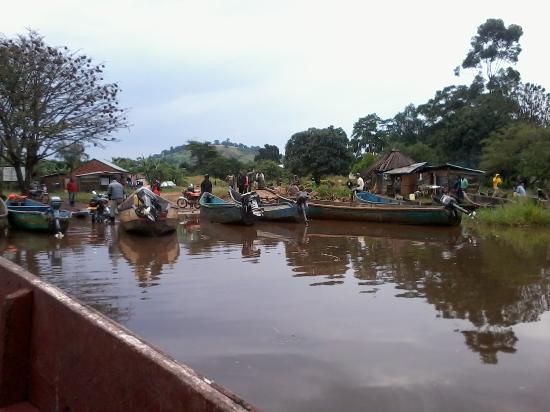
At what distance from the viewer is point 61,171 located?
39.1m

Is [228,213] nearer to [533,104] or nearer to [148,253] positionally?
[148,253]

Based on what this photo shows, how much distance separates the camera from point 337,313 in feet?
22.5

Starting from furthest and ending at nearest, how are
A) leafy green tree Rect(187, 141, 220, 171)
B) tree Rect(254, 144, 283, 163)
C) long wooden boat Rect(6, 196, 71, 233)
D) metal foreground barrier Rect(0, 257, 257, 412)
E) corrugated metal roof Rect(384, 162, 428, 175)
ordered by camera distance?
tree Rect(254, 144, 283, 163), leafy green tree Rect(187, 141, 220, 171), corrugated metal roof Rect(384, 162, 428, 175), long wooden boat Rect(6, 196, 71, 233), metal foreground barrier Rect(0, 257, 257, 412)

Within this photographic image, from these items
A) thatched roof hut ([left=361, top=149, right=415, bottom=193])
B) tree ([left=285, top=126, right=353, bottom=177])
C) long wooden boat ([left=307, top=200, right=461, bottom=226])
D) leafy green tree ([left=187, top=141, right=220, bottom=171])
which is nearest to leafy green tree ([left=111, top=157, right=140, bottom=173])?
leafy green tree ([left=187, top=141, right=220, bottom=171])

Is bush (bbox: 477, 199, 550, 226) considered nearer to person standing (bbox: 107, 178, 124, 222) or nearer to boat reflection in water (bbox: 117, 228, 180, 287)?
boat reflection in water (bbox: 117, 228, 180, 287)

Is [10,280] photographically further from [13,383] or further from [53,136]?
[53,136]

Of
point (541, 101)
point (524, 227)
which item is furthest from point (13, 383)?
point (541, 101)

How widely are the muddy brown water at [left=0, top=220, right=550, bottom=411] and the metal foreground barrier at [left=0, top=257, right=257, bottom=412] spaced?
181 cm

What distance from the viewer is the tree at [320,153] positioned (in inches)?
1501

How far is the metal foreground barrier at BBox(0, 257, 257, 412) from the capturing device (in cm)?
208

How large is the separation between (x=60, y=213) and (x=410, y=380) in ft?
40.0

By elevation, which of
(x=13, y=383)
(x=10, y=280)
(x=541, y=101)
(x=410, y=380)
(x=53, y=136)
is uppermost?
(x=541, y=101)

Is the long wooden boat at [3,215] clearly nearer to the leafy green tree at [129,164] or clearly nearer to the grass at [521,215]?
the grass at [521,215]

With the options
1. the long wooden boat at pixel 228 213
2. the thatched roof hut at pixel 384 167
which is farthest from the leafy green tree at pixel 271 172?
the long wooden boat at pixel 228 213
